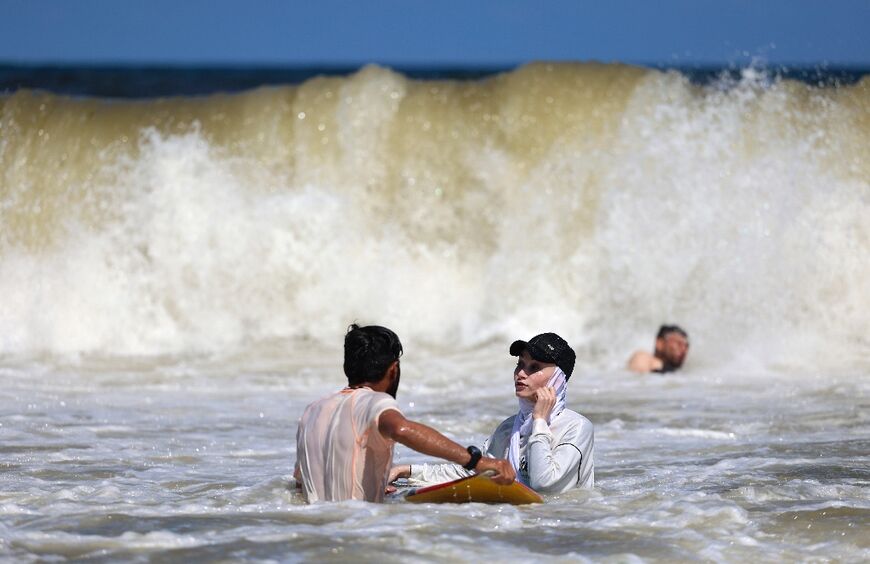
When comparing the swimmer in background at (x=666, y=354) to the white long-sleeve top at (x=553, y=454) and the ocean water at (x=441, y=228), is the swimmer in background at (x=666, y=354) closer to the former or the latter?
the ocean water at (x=441, y=228)

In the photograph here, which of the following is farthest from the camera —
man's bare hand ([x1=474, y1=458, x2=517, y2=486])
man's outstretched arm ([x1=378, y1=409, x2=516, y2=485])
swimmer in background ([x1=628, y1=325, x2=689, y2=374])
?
swimmer in background ([x1=628, y1=325, x2=689, y2=374])

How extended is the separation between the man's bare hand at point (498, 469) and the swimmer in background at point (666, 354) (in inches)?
249

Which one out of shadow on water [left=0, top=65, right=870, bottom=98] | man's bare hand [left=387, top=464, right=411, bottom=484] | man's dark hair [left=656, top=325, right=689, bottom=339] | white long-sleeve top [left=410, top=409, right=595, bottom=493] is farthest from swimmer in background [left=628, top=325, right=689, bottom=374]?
man's bare hand [left=387, top=464, right=411, bottom=484]

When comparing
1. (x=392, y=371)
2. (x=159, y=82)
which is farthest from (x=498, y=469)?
(x=159, y=82)

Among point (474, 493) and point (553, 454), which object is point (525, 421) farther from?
point (474, 493)

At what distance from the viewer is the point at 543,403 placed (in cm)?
612

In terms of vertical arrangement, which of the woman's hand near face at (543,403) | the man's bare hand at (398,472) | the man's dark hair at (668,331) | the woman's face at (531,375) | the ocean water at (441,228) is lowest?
the man's bare hand at (398,472)

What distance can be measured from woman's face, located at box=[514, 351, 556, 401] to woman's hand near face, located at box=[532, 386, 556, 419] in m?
0.03

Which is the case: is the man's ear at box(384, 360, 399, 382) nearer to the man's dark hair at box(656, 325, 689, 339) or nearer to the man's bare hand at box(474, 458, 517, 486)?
the man's bare hand at box(474, 458, 517, 486)

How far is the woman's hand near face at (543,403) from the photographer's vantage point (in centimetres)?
611

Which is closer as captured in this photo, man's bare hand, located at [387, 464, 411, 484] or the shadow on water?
man's bare hand, located at [387, 464, 411, 484]

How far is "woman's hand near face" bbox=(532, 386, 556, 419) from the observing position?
20.1ft

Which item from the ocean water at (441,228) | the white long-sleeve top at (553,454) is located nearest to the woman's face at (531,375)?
the white long-sleeve top at (553,454)

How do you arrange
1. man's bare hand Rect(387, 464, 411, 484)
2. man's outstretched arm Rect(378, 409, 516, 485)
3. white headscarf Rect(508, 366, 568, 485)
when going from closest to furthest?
man's outstretched arm Rect(378, 409, 516, 485) < white headscarf Rect(508, 366, 568, 485) < man's bare hand Rect(387, 464, 411, 484)
